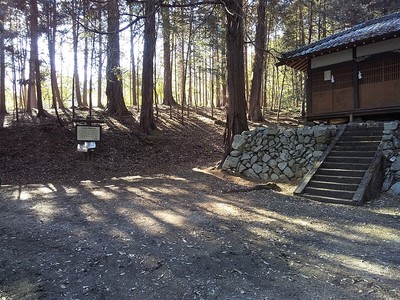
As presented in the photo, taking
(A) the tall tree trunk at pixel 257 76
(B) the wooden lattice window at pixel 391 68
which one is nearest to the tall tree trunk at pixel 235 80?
(B) the wooden lattice window at pixel 391 68

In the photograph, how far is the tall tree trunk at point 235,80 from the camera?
10.9 metres

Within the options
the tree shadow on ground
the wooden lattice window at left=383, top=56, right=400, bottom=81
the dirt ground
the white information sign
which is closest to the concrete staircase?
the dirt ground

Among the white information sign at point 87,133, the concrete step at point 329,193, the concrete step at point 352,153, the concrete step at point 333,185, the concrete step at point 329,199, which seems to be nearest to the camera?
the concrete step at point 329,199

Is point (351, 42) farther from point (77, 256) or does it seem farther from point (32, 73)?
point (32, 73)

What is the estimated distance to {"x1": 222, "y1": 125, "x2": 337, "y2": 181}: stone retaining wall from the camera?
9.55m

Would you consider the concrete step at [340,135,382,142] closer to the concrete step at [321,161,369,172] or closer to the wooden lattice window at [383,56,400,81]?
the concrete step at [321,161,369,172]

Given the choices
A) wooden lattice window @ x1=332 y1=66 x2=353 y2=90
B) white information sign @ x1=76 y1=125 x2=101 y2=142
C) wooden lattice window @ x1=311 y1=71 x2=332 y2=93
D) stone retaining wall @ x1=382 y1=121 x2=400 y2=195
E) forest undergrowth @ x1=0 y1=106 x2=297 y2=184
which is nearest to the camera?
stone retaining wall @ x1=382 y1=121 x2=400 y2=195

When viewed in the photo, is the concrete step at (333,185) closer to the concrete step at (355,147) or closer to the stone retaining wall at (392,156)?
the stone retaining wall at (392,156)

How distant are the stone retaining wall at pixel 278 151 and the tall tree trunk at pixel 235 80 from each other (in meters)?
0.49

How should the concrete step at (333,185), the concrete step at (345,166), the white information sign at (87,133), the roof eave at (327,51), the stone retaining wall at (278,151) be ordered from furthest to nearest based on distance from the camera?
the white information sign at (87,133), the roof eave at (327,51), the stone retaining wall at (278,151), the concrete step at (345,166), the concrete step at (333,185)

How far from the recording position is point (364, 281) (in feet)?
11.1

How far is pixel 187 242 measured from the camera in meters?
4.52

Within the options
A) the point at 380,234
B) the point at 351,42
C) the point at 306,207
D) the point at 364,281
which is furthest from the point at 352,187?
the point at 351,42

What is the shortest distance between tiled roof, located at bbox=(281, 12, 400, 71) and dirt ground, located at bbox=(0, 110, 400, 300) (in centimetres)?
515
